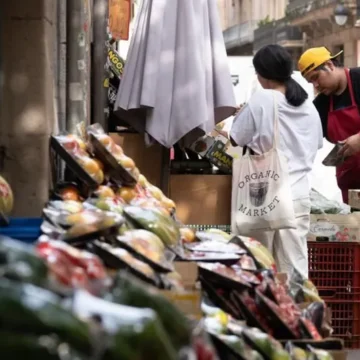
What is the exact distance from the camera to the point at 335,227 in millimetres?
7812

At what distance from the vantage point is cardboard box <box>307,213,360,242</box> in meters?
7.76

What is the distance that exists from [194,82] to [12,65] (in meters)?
1.74

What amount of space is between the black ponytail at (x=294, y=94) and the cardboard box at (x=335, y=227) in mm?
908

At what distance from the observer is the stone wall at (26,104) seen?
5.71 m

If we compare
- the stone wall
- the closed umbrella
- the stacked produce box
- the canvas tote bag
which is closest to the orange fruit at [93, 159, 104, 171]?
the stacked produce box

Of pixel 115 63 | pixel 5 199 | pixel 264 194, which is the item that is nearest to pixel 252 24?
pixel 115 63

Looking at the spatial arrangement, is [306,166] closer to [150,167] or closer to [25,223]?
[150,167]

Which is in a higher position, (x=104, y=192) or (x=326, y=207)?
(x=104, y=192)

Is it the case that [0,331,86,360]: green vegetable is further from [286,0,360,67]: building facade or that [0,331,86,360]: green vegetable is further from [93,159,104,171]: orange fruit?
[286,0,360,67]: building facade

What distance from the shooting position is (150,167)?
7695 millimetres

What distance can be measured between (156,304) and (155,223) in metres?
1.83

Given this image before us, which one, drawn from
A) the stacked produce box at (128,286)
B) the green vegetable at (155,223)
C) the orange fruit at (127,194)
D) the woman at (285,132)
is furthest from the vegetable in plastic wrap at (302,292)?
the woman at (285,132)

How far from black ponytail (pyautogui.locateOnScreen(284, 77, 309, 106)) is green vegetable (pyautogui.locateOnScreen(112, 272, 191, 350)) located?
493cm

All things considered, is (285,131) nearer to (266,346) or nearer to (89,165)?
(89,165)
